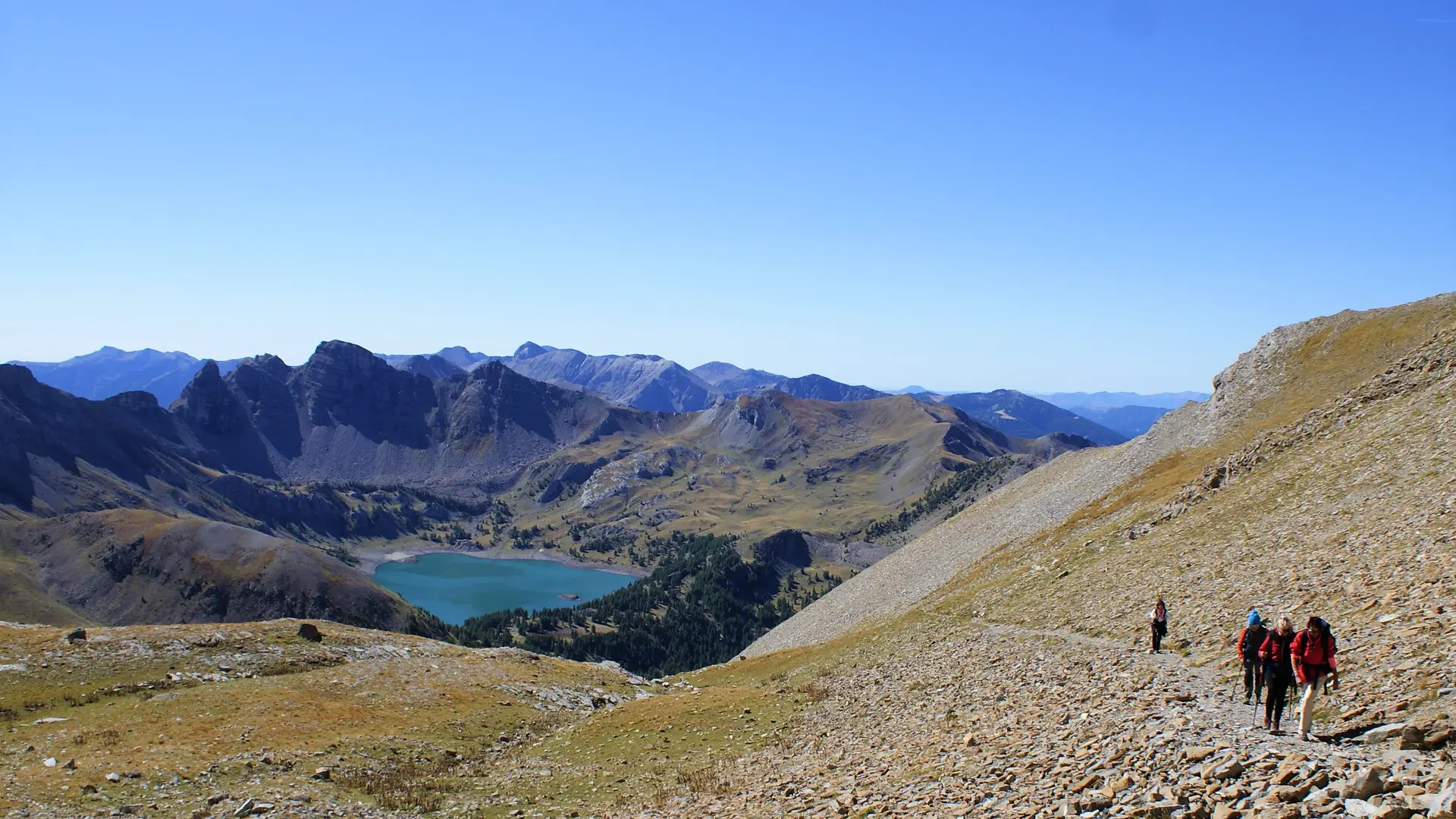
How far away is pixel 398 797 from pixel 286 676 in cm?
2429

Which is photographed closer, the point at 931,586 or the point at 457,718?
the point at 457,718

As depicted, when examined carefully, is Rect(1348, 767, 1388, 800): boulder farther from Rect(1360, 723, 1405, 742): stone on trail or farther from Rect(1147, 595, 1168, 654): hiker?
Rect(1147, 595, 1168, 654): hiker

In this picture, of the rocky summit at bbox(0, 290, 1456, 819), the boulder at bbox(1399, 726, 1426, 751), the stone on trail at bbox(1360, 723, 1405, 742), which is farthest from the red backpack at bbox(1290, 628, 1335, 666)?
the boulder at bbox(1399, 726, 1426, 751)

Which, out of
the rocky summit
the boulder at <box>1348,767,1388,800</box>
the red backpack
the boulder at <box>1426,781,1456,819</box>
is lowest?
the rocky summit

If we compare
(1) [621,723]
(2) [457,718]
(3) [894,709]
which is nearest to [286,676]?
(2) [457,718]

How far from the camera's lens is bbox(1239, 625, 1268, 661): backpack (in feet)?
70.6

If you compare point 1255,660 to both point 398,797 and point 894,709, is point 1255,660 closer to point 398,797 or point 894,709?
point 894,709

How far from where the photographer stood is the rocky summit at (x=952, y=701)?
1742 cm

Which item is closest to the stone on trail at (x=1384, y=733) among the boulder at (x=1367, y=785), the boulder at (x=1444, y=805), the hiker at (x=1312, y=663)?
the hiker at (x=1312, y=663)

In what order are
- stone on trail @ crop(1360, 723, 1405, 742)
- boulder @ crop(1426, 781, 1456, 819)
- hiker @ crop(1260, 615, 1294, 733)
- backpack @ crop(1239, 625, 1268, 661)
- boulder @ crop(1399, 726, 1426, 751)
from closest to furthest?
1. boulder @ crop(1426, 781, 1456, 819)
2. boulder @ crop(1399, 726, 1426, 751)
3. stone on trail @ crop(1360, 723, 1405, 742)
4. hiker @ crop(1260, 615, 1294, 733)
5. backpack @ crop(1239, 625, 1268, 661)

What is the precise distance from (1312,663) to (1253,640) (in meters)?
3.44

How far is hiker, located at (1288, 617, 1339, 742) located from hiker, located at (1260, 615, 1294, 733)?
10.9 inches

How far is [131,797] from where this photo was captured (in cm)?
2481

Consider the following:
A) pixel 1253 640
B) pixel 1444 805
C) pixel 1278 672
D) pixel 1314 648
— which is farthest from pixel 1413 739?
pixel 1253 640
